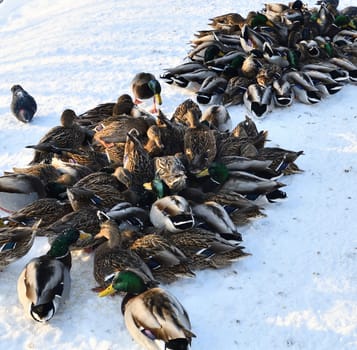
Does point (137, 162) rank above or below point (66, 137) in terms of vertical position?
below

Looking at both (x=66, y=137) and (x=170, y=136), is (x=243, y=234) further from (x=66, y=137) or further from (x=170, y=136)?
(x=66, y=137)

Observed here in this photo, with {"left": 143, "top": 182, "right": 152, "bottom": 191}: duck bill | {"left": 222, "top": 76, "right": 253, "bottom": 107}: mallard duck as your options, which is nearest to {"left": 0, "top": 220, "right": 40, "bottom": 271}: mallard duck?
{"left": 143, "top": 182, "right": 152, "bottom": 191}: duck bill

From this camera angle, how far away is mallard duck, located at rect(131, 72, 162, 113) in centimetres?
771

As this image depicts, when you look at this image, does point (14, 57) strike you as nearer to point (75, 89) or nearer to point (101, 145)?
point (75, 89)

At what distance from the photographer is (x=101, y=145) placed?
6.50 m

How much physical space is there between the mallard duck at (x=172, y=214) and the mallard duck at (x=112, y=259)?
0.43 m

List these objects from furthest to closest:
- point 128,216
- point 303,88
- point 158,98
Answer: point 303,88
point 158,98
point 128,216

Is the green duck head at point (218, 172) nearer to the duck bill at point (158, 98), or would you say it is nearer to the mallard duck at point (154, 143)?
the mallard duck at point (154, 143)

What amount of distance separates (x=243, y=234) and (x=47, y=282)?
198 centimetres

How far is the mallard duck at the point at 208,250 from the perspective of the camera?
4.74 m

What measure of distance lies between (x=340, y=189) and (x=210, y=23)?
19.4ft

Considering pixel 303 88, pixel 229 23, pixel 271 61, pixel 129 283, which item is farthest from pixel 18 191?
pixel 229 23

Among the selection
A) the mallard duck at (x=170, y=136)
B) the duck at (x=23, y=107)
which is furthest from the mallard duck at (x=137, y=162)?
the duck at (x=23, y=107)

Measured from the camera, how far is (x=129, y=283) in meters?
4.16
